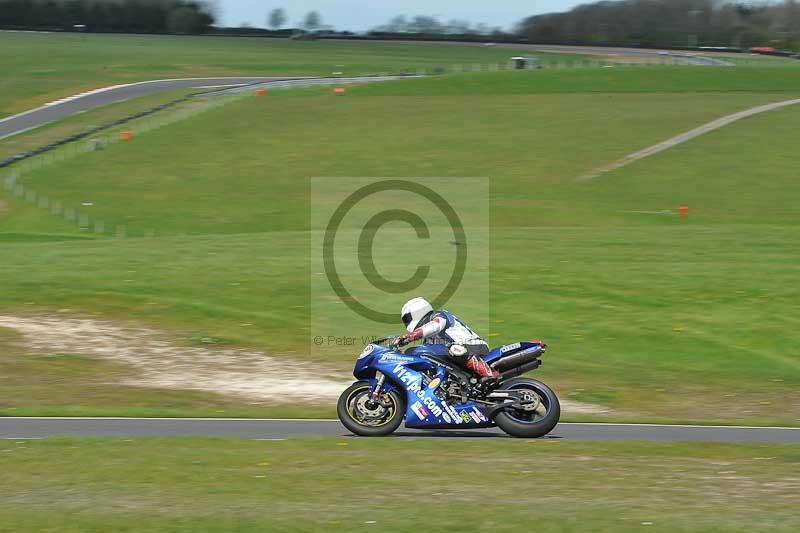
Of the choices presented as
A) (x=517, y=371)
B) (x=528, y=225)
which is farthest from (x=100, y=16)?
(x=517, y=371)

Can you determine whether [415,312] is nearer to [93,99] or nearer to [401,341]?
[401,341]

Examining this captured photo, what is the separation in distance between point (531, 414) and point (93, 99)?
218 feet

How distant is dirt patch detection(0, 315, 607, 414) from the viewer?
69.2ft

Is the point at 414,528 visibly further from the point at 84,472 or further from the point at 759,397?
the point at 759,397

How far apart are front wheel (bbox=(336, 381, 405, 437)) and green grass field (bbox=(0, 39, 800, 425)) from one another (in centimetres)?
422

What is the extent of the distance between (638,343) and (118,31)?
112519 millimetres

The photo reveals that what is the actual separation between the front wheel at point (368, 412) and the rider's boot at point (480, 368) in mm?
1194

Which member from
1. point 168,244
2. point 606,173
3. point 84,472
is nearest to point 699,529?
point 84,472

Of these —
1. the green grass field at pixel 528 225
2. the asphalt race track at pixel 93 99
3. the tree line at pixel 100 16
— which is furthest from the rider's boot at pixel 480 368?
the tree line at pixel 100 16

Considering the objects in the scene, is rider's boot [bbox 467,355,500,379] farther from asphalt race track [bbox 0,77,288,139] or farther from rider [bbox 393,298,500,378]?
asphalt race track [bbox 0,77,288,139]

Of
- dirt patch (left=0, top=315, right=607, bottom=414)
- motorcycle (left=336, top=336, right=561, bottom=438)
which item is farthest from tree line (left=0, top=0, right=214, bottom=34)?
motorcycle (left=336, top=336, right=561, bottom=438)

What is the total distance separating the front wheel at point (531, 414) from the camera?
15.3 m

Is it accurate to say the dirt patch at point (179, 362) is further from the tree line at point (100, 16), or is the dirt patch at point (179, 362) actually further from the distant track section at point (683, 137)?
the tree line at point (100, 16)

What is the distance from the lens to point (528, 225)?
4025cm
